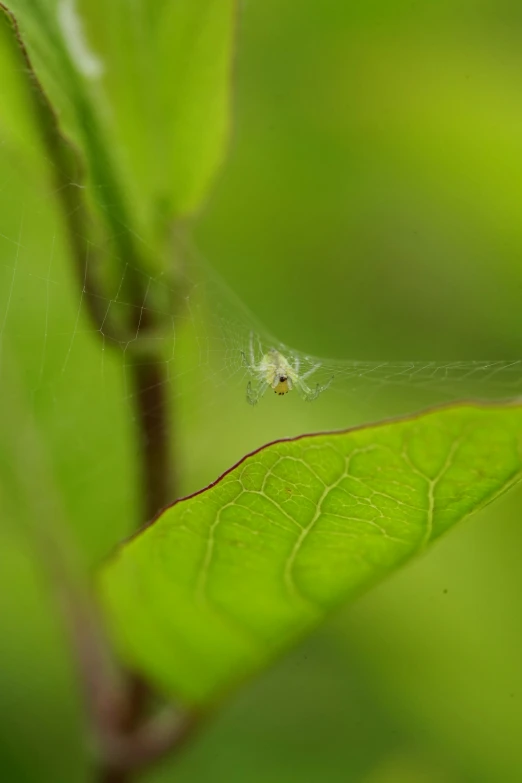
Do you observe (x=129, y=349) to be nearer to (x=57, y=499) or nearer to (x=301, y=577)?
(x=301, y=577)

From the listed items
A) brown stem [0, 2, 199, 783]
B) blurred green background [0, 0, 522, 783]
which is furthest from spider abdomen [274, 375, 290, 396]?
brown stem [0, 2, 199, 783]

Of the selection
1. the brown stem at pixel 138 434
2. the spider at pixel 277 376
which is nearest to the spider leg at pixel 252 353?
the spider at pixel 277 376

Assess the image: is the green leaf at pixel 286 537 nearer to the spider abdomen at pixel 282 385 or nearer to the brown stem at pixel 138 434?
the brown stem at pixel 138 434

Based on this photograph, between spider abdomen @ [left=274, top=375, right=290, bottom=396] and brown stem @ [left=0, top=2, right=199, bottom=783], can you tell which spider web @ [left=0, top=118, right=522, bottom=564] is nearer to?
spider abdomen @ [left=274, top=375, right=290, bottom=396]

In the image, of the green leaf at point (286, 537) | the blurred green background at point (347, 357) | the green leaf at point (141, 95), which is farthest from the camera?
the blurred green background at point (347, 357)

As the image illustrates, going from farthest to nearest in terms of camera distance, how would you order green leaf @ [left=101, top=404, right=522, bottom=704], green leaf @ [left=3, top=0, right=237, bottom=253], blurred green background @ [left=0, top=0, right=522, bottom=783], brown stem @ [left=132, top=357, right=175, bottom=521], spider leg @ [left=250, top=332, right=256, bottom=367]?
spider leg @ [left=250, top=332, right=256, bottom=367] < blurred green background @ [left=0, top=0, right=522, bottom=783] < brown stem @ [left=132, top=357, right=175, bottom=521] < green leaf @ [left=3, top=0, right=237, bottom=253] < green leaf @ [left=101, top=404, right=522, bottom=704]

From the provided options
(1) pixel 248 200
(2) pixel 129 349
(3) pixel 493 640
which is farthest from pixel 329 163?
(3) pixel 493 640
